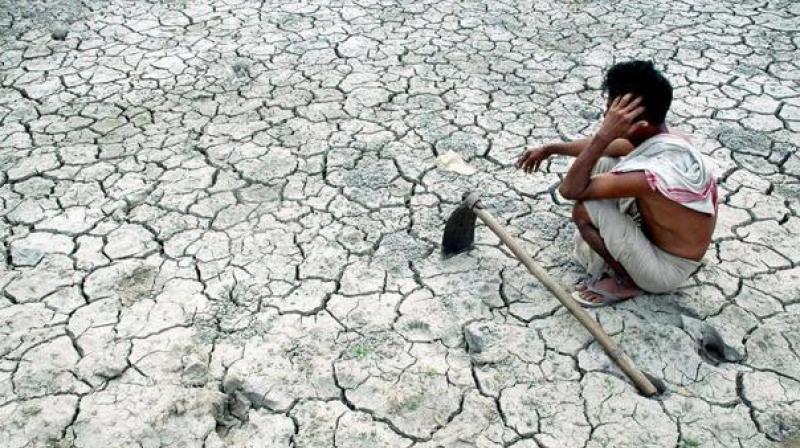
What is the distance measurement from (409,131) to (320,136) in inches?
21.7

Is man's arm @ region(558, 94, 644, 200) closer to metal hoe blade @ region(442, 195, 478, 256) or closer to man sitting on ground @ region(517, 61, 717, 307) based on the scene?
man sitting on ground @ region(517, 61, 717, 307)

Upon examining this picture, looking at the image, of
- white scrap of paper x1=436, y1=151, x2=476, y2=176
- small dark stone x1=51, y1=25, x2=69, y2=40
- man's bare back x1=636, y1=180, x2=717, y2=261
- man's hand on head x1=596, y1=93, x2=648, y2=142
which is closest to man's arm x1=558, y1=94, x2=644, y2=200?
man's hand on head x1=596, y1=93, x2=648, y2=142

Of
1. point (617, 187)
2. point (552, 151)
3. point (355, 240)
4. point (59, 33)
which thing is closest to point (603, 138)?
point (617, 187)

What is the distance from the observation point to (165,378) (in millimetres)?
2582

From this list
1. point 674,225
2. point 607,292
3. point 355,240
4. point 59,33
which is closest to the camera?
point 674,225

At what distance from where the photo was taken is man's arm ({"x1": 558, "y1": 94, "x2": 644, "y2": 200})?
2.53 meters

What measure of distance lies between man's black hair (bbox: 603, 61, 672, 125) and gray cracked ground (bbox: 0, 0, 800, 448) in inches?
33.1

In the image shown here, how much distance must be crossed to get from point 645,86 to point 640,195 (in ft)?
1.34

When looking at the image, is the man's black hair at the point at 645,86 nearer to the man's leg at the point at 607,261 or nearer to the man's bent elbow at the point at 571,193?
the man's bent elbow at the point at 571,193

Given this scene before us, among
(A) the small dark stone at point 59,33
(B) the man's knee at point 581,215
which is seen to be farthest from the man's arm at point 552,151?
(A) the small dark stone at point 59,33

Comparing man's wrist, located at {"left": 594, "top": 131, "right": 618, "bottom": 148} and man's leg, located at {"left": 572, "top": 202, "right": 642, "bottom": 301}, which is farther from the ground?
man's wrist, located at {"left": 594, "top": 131, "right": 618, "bottom": 148}

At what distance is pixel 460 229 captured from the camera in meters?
3.13

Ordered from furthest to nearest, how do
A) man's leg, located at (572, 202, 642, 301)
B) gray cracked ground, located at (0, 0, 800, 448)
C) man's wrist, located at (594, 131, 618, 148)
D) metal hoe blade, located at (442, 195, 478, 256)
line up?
metal hoe blade, located at (442, 195, 478, 256) < man's leg, located at (572, 202, 642, 301) < man's wrist, located at (594, 131, 618, 148) < gray cracked ground, located at (0, 0, 800, 448)

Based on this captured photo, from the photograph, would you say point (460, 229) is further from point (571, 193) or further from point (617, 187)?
point (617, 187)
